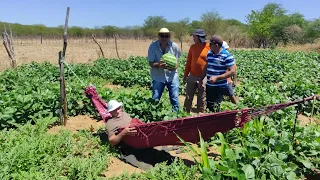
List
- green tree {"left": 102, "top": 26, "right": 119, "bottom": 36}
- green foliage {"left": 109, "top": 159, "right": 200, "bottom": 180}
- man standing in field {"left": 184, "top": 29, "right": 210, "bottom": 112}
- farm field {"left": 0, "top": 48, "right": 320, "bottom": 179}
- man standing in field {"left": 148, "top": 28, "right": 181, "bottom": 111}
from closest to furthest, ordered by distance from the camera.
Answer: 1. farm field {"left": 0, "top": 48, "right": 320, "bottom": 179}
2. green foliage {"left": 109, "top": 159, "right": 200, "bottom": 180}
3. man standing in field {"left": 148, "top": 28, "right": 181, "bottom": 111}
4. man standing in field {"left": 184, "top": 29, "right": 210, "bottom": 112}
5. green tree {"left": 102, "top": 26, "right": 119, "bottom": 36}

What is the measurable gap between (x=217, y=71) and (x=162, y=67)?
940mm

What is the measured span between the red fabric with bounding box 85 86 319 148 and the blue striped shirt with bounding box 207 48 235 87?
1604mm

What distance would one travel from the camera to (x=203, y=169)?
300 cm

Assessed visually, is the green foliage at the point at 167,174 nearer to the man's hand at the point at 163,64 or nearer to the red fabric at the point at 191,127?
the red fabric at the point at 191,127

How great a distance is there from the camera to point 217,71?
518 centimetres

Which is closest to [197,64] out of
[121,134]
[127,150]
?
[127,150]

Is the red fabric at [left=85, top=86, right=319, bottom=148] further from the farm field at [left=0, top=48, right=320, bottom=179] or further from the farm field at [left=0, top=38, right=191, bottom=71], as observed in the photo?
the farm field at [left=0, top=38, right=191, bottom=71]

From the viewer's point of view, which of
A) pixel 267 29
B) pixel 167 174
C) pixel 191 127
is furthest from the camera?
pixel 267 29

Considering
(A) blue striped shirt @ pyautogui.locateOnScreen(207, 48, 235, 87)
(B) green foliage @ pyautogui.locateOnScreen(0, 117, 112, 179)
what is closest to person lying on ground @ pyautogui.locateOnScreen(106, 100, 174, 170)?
(B) green foliage @ pyautogui.locateOnScreen(0, 117, 112, 179)

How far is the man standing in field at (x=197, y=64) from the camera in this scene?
5.62 metres

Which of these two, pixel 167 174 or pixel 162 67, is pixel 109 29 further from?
pixel 167 174

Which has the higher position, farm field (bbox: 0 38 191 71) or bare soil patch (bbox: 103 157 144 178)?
farm field (bbox: 0 38 191 71)

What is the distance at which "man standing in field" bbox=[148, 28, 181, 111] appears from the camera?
17.8 feet

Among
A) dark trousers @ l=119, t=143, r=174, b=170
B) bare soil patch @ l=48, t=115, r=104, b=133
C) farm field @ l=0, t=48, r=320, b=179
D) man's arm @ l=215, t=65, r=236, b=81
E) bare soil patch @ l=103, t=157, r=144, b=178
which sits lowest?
bare soil patch @ l=103, t=157, r=144, b=178
